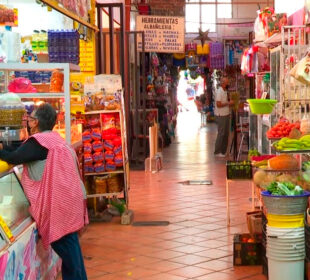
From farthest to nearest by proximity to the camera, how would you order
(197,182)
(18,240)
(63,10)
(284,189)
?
(197,182)
(63,10)
(284,189)
(18,240)

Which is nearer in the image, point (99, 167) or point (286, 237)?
point (286, 237)

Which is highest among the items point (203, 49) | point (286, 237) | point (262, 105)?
point (203, 49)

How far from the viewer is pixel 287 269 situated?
5.02 meters

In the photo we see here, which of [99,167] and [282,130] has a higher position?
[282,130]

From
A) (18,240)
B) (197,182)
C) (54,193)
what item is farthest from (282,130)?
(197,182)

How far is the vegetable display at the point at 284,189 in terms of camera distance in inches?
Answer: 203

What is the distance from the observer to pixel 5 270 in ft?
12.4

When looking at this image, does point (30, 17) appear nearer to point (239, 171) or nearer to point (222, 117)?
point (239, 171)

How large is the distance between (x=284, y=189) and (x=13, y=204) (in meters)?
2.03

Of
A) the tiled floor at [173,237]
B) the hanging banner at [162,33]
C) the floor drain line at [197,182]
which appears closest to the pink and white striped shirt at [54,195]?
the tiled floor at [173,237]

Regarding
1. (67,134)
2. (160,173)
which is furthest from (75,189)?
(160,173)

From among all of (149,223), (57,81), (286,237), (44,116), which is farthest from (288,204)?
(149,223)

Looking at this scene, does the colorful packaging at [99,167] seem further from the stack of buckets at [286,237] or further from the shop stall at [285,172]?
the stack of buckets at [286,237]

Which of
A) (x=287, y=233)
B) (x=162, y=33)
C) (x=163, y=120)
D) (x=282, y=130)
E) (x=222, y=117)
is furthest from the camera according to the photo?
(x=163, y=120)
